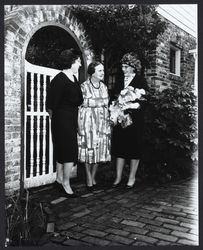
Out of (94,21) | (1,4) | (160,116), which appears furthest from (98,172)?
(1,4)

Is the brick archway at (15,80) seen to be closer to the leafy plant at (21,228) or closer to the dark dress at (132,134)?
the leafy plant at (21,228)

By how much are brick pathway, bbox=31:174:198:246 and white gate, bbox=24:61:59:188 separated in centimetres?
25

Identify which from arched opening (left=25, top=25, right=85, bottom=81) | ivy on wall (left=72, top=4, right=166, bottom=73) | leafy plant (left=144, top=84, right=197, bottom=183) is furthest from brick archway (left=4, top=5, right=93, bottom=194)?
leafy plant (left=144, top=84, right=197, bottom=183)

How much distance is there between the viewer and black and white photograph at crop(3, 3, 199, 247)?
3262mm

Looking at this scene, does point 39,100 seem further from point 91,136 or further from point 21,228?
point 21,228

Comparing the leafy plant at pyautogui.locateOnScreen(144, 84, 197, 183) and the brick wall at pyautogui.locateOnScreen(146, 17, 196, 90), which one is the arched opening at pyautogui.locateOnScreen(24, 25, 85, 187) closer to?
the leafy plant at pyautogui.locateOnScreen(144, 84, 197, 183)

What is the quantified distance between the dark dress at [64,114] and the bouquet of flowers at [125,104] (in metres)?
0.64

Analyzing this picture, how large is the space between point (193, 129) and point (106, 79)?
5.75 feet

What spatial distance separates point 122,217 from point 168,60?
14.4 ft

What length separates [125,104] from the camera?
4.56m

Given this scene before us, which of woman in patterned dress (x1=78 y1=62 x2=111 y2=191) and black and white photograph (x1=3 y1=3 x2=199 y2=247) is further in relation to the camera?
woman in patterned dress (x1=78 y1=62 x2=111 y2=191)

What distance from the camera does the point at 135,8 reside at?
5.00 meters

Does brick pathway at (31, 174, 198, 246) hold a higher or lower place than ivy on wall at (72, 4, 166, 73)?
lower

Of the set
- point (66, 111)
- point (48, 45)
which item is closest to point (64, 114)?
point (66, 111)
